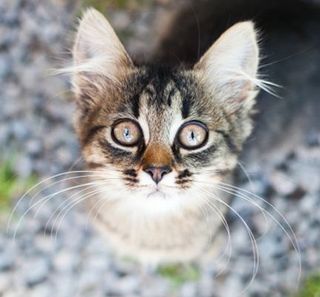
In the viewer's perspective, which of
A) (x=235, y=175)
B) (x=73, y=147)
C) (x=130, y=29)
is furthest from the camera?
(x=130, y=29)

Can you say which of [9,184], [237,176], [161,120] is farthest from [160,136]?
[9,184]

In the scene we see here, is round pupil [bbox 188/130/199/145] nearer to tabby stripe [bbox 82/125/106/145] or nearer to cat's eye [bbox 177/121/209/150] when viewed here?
cat's eye [bbox 177/121/209/150]

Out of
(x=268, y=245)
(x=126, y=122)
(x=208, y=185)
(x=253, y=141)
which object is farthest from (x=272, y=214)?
(x=126, y=122)

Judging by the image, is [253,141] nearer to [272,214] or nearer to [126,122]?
[272,214]

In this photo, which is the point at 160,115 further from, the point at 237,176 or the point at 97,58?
the point at 237,176

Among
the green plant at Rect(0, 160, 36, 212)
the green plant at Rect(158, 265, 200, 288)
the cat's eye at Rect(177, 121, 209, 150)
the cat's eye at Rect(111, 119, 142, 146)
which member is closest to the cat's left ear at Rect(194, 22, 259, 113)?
the cat's eye at Rect(177, 121, 209, 150)

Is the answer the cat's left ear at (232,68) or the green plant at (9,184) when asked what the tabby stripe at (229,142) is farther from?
the green plant at (9,184)

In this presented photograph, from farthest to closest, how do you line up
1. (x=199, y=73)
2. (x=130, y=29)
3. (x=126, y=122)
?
(x=130, y=29) < (x=199, y=73) < (x=126, y=122)

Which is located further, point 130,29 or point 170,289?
point 130,29
